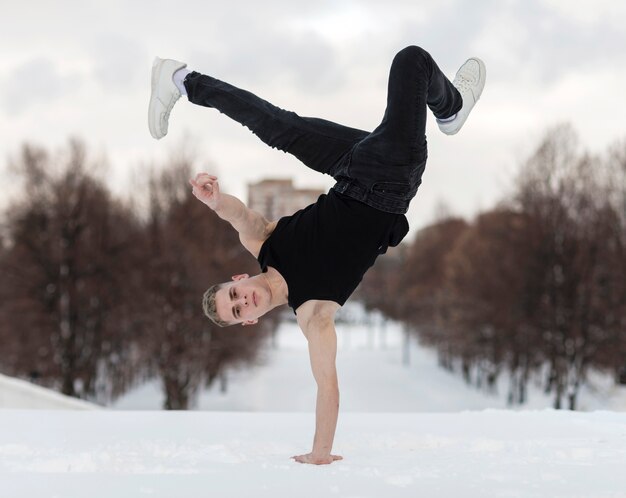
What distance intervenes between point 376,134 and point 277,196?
22.5 meters

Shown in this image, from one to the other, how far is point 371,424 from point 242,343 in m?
16.4

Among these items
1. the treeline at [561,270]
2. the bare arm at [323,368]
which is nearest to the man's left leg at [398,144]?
the bare arm at [323,368]

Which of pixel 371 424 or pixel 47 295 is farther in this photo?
pixel 47 295

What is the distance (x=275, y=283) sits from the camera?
3.70 metres

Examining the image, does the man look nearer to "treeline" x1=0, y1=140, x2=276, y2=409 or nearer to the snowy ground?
"treeline" x1=0, y1=140, x2=276, y2=409

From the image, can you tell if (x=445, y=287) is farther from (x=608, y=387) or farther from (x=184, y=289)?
(x=184, y=289)

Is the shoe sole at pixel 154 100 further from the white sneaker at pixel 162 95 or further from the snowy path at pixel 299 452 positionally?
the snowy path at pixel 299 452

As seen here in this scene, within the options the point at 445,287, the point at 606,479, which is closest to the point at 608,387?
the point at 445,287

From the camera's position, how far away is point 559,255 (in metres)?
19.5

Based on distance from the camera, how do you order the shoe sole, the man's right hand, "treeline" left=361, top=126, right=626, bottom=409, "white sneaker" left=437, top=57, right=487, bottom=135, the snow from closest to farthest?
the man's right hand < "white sneaker" left=437, top=57, right=487, bottom=135 < the shoe sole < the snow < "treeline" left=361, top=126, right=626, bottom=409

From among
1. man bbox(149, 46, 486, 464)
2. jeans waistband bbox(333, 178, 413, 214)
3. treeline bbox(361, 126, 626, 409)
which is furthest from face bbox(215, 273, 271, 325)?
treeline bbox(361, 126, 626, 409)

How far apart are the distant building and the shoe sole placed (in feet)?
62.2

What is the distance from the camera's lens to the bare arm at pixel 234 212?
11.4ft

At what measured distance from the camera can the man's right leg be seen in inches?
155
